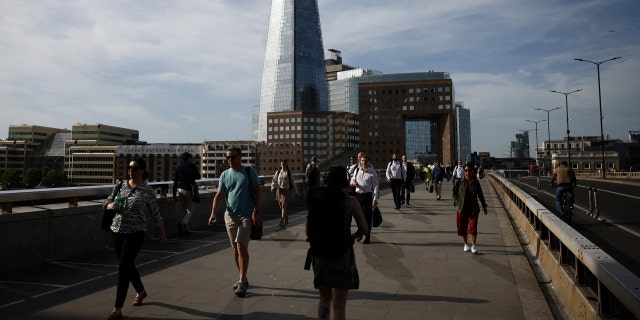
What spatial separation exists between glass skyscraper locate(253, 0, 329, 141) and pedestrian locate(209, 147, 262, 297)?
14746 centimetres

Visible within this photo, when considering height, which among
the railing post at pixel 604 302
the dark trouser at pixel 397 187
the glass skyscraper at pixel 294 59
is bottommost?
the railing post at pixel 604 302

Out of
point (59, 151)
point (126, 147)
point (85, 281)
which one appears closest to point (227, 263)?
point (85, 281)

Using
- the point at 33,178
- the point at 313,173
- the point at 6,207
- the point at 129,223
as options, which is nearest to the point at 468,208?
the point at 313,173

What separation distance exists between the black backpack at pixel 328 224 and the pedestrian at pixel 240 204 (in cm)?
201

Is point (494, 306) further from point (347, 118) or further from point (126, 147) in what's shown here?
point (126, 147)

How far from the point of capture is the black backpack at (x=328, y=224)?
11.8 feet

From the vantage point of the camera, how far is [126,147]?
509ft

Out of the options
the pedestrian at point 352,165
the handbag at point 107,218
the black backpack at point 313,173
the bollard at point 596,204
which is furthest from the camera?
the bollard at point 596,204

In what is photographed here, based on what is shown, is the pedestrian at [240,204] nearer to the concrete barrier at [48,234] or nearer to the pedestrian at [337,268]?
the pedestrian at [337,268]

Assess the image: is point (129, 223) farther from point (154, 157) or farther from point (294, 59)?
point (154, 157)

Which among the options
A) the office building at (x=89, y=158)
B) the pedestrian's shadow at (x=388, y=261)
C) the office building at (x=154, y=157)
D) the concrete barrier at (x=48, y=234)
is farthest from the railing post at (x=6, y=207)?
the office building at (x=89, y=158)

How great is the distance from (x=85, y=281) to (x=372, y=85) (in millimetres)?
128400

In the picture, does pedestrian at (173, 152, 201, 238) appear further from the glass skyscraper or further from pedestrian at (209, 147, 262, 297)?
the glass skyscraper

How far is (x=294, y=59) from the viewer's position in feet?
488
